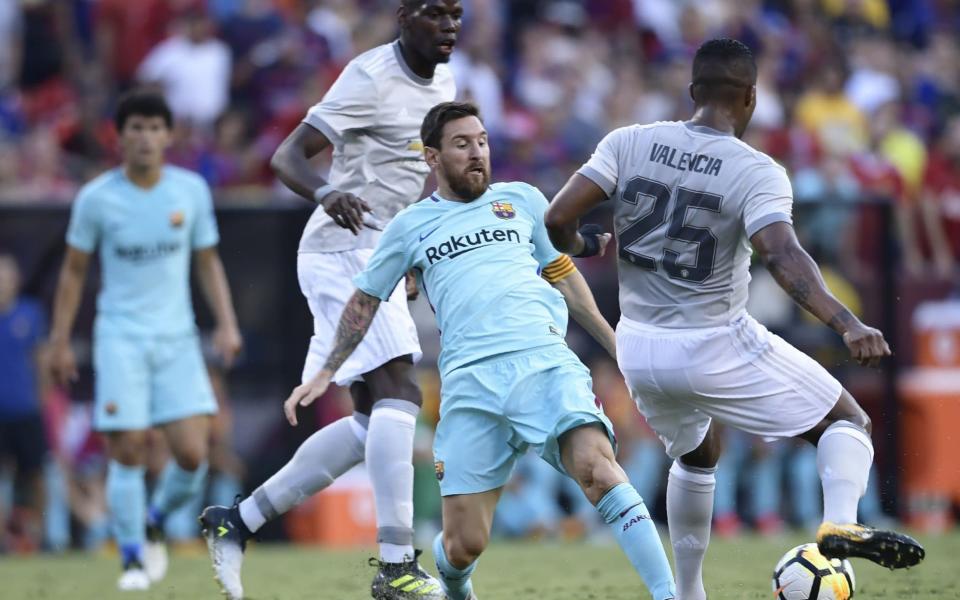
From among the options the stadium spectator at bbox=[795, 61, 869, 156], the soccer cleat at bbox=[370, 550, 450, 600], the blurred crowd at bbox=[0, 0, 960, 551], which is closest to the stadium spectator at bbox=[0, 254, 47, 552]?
the blurred crowd at bbox=[0, 0, 960, 551]

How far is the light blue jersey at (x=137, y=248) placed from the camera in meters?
9.38

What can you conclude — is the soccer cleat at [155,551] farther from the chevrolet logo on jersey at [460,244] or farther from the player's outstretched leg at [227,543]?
the chevrolet logo on jersey at [460,244]

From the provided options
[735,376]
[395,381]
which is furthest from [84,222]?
[735,376]

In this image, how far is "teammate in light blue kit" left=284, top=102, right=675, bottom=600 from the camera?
5953mm

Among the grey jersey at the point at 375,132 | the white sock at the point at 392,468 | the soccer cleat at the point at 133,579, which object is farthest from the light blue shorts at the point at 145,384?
the white sock at the point at 392,468

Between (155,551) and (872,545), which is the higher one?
(872,545)

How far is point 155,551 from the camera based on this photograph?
9383 mm

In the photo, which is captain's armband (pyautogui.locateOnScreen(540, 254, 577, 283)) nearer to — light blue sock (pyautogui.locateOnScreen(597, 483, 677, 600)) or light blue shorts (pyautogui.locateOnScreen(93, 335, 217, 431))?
light blue sock (pyautogui.locateOnScreen(597, 483, 677, 600))

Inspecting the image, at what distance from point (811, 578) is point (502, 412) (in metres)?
1.45

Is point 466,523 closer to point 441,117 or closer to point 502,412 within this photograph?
point 502,412

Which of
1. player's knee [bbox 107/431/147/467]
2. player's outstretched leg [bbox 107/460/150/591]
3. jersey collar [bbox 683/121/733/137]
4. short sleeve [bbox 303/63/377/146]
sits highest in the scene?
short sleeve [bbox 303/63/377/146]

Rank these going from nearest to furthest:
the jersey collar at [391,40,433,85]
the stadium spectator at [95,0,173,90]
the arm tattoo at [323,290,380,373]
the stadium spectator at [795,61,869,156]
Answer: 1. the arm tattoo at [323,290,380,373]
2. the jersey collar at [391,40,433,85]
3. the stadium spectator at [95,0,173,90]
4. the stadium spectator at [795,61,869,156]

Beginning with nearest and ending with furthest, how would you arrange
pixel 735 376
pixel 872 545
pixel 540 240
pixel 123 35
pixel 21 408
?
pixel 872 545
pixel 735 376
pixel 540 240
pixel 21 408
pixel 123 35

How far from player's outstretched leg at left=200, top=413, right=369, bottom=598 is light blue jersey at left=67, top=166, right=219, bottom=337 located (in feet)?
6.98
